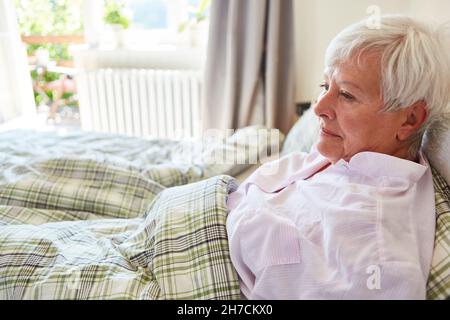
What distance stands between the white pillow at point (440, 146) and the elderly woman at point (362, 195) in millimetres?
18

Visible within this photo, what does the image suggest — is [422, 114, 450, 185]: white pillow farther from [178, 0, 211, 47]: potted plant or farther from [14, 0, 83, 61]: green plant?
[14, 0, 83, 61]: green plant

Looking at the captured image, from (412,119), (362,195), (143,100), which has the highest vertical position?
(412,119)

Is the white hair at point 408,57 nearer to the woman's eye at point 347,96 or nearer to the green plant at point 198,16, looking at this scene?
the woman's eye at point 347,96

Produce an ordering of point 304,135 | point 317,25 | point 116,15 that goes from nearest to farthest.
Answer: point 304,135, point 317,25, point 116,15

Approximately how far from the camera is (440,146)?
2.68 feet

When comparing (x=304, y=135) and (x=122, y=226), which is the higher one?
(x=304, y=135)

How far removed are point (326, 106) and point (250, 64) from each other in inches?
53.1

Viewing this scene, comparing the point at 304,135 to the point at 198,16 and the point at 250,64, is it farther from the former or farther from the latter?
the point at 198,16

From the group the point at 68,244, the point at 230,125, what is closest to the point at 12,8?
the point at 230,125

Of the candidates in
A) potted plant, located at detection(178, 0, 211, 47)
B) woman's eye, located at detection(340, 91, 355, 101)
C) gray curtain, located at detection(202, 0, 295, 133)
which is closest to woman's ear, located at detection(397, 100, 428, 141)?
woman's eye, located at detection(340, 91, 355, 101)

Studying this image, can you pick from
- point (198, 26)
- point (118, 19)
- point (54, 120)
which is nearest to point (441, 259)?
point (198, 26)

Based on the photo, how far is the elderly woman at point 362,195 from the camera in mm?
649

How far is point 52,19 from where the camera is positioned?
2.81 meters

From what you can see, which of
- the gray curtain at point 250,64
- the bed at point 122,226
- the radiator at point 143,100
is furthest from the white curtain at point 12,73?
the bed at point 122,226
